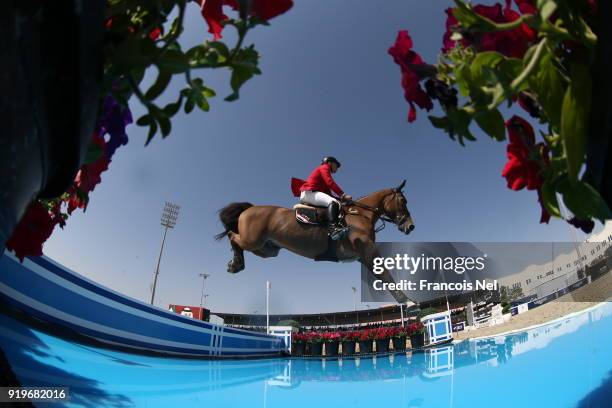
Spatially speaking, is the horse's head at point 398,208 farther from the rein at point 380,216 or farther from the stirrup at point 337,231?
the stirrup at point 337,231

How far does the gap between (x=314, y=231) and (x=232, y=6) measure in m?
2.19

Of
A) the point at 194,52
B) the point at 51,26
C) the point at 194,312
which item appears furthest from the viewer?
the point at 194,312

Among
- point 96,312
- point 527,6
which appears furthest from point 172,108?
point 96,312

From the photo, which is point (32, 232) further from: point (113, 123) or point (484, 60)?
point (484, 60)

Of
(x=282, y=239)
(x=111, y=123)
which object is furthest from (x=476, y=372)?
(x=111, y=123)

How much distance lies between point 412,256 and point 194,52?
791 centimetres

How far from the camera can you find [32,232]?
582 millimetres

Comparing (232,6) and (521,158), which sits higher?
(232,6)

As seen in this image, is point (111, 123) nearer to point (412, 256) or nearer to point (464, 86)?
point (464, 86)

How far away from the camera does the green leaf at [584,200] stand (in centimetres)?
36

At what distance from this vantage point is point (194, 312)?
14.4 meters

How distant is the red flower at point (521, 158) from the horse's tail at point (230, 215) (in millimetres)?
2870

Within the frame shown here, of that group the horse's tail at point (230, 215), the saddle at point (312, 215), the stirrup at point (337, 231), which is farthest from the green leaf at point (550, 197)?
the horse's tail at point (230, 215)

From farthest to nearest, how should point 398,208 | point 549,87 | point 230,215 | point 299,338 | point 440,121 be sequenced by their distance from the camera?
point 299,338 → point 230,215 → point 398,208 → point 440,121 → point 549,87
